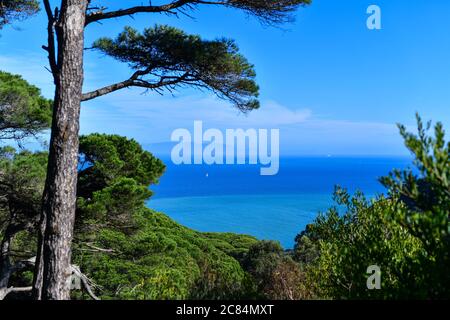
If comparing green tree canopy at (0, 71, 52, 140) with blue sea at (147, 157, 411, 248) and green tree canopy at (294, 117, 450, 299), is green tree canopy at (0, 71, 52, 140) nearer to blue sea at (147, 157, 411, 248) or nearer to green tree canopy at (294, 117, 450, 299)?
green tree canopy at (294, 117, 450, 299)

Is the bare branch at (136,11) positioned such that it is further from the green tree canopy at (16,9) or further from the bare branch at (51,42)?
the green tree canopy at (16,9)

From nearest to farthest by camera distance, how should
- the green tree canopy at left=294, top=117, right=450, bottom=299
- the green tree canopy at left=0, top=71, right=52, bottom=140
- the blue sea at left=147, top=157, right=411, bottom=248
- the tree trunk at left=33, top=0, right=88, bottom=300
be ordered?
1. the green tree canopy at left=294, top=117, right=450, bottom=299
2. the tree trunk at left=33, top=0, right=88, bottom=300
3. the green tree canopy at left=0, top=71, right=52, bottom=140
4. the blue sea at left=147, top=157, right=411, bottom=248

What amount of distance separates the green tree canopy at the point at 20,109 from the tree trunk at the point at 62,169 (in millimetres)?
4786

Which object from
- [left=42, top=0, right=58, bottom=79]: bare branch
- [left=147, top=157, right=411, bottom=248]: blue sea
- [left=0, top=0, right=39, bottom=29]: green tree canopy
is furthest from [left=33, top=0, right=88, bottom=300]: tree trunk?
[left=147, top=157, right=411, bottom=248]: blue sea

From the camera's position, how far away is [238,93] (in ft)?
24.2

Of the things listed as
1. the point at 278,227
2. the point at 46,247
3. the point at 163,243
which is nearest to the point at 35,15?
the point at 46,247

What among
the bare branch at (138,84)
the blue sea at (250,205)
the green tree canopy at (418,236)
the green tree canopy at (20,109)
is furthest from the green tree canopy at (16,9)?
the blue sea at (250,205)

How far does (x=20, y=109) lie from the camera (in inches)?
378

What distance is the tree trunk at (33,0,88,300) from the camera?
16.6ft

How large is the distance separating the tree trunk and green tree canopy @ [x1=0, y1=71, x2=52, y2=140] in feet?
15.7

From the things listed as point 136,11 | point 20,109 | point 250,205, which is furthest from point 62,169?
point 250,205
